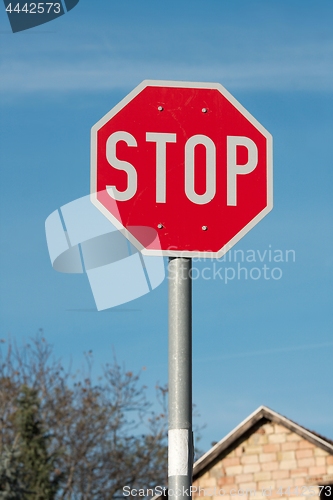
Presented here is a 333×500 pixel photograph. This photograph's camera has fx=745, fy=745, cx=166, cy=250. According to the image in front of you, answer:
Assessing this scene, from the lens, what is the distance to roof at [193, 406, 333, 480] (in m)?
17.0

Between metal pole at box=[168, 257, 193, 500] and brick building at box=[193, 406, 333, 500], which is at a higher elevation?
Result: brick building at box=[193, 406, 333, 500]

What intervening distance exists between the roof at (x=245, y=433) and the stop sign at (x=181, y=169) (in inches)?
589

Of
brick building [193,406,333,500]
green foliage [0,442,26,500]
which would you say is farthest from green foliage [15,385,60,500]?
brick building [193,406,333,500]

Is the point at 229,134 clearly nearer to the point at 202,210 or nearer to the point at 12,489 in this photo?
the point at 202,210

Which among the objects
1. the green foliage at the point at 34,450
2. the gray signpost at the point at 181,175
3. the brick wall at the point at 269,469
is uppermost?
the green foliage at the point at 34,450

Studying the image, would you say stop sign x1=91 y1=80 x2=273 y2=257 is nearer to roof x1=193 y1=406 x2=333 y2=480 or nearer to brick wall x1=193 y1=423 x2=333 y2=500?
brick wall x1=193 y1=423 x2=333 y2=500

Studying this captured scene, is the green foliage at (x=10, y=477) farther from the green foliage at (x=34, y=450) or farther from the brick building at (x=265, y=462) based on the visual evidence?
the brick building at (x=265, y=462)

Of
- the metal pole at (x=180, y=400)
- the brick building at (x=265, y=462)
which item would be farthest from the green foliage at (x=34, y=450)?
the metal pole at (x=180, y=400)

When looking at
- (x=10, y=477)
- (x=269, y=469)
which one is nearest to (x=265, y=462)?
(x=269, y=469)

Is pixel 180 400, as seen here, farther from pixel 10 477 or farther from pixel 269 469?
pixel 10 477

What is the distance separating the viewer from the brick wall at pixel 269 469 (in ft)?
53.9

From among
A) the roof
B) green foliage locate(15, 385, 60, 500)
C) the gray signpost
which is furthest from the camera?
green foliage locate(15, 385, 60, 500)

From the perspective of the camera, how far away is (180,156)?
8.98 ft

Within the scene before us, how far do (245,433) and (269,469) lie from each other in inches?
39.7
